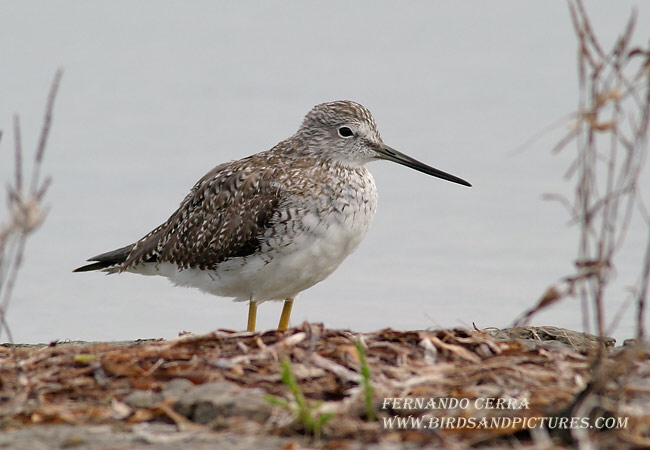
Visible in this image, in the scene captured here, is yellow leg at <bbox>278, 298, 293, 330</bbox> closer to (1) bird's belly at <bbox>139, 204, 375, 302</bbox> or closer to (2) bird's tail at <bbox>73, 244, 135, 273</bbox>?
(1) bird's belly at <bbox>139, 204, 375, 302</bbox>

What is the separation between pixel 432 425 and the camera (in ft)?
14.4

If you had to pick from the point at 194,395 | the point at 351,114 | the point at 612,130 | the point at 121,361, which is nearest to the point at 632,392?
the point at 612,130

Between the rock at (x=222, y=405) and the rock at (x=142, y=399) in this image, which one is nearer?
the rock at (x=222, y=405)

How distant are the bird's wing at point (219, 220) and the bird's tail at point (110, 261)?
0.45m

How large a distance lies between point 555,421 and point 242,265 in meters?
4.32

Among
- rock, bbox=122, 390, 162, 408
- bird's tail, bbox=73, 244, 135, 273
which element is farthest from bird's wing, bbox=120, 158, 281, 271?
rock, bbox=122, 390, 162, 408

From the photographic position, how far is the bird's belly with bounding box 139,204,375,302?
26.3 feet

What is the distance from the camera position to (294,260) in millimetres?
8000

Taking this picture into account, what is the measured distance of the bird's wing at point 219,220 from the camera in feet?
27.0

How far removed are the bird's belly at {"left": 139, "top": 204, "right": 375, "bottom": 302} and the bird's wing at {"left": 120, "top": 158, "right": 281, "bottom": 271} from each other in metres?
0.13

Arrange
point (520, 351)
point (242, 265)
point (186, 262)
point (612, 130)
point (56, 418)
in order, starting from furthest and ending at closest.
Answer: point (186, 262), point (242, 265), point (520, 351), point (56, 418), point (612, 130)

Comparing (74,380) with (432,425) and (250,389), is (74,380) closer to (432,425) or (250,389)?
(250,389)

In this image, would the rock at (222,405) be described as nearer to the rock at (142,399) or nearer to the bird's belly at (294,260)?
the rock at (142,399)

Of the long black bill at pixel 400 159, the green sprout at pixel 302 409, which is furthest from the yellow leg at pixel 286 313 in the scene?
the green sprout at pixel 302 409
